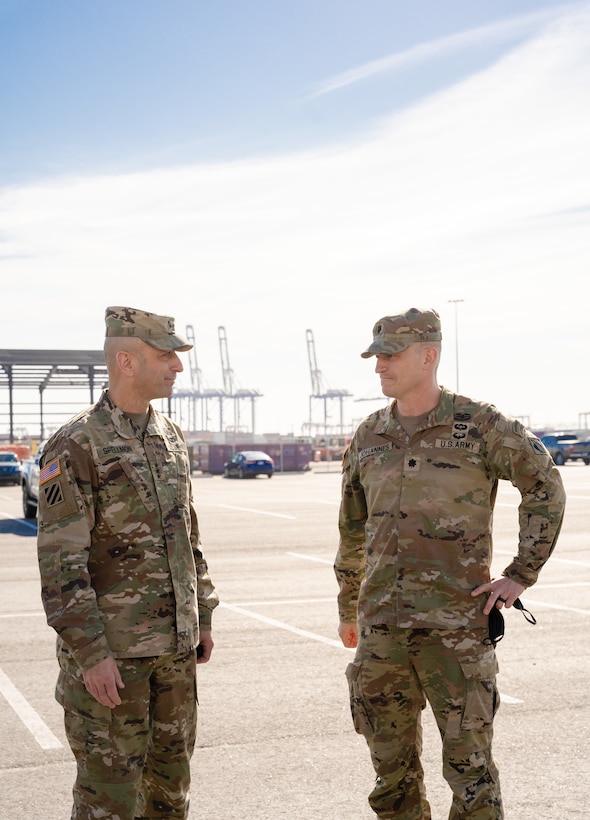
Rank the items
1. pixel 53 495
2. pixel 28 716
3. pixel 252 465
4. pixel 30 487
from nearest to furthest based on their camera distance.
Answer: pixel 53 495 < pixel 28 716 < pixel 30 487 < pixel 252 465

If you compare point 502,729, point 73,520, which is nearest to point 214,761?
point 502,729

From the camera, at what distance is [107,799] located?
140 inches

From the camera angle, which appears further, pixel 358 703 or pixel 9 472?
pixel 9 472

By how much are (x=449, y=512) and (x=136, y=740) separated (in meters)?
1.46

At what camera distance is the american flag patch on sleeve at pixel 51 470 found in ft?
12.0

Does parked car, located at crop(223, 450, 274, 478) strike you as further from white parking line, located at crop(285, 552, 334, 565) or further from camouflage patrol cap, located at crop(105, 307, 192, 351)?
camouflage patrol cap, located at crop(105, 307, 192, 351)

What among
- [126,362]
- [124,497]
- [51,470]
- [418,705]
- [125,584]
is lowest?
[418,705]

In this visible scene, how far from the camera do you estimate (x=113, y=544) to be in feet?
12.3

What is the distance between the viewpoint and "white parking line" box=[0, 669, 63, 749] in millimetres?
6004

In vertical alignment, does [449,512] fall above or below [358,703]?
above

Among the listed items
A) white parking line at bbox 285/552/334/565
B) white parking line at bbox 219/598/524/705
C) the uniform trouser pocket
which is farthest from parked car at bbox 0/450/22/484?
the uniform trouser pocket

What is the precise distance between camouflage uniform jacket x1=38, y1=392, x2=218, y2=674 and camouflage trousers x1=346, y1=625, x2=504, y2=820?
0.75 metres

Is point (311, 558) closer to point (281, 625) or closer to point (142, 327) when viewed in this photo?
point (281, 625)

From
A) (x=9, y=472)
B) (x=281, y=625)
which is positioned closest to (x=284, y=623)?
(x=281, y=625)
